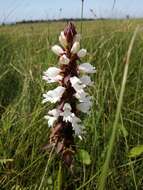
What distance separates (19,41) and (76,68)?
644 cm

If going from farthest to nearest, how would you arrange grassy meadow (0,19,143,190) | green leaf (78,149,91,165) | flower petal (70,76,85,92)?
grassy meadow (0,19,143,190) → green leaf (78,149,91,165) → flower petal (70,76,85,92)

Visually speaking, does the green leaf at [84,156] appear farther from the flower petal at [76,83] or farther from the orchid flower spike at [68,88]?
→ the flower petal at [76,83]

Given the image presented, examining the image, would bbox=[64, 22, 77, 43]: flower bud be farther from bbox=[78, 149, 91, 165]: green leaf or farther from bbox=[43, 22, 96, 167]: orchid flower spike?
bbox=[78, 149, 91, 165]: green leaf

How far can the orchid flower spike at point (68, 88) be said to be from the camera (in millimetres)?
1542

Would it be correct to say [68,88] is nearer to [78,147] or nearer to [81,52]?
[81,52]

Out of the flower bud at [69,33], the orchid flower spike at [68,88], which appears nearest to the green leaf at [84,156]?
the orchid flower spike at [68,88]

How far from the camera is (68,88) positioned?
1569 millimetres

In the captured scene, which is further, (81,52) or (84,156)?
(84,156)

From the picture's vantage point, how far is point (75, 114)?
161cm

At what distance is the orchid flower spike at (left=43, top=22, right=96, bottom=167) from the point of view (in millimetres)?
1542

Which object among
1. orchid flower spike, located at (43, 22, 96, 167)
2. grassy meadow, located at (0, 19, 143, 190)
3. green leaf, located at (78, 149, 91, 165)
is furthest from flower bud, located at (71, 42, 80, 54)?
green leaf, located at (78, 149, 91, 165)

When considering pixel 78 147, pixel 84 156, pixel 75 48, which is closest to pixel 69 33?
pixel 75 48

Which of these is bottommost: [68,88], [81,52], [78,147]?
[78,147]

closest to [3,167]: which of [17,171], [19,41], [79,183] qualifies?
[17,171]
